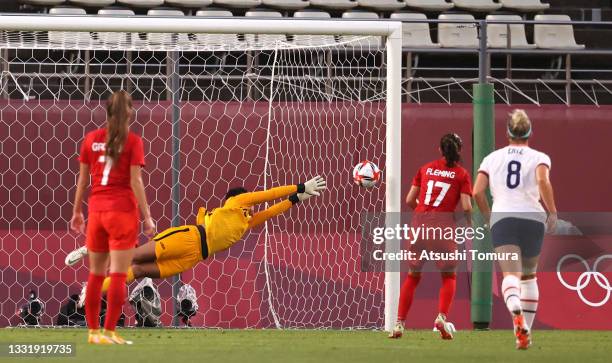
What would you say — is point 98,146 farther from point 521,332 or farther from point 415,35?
point 415,35

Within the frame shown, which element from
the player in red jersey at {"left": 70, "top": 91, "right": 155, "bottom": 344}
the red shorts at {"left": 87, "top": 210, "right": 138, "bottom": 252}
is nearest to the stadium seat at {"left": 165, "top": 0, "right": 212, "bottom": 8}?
the player in red jersey at {"left": 70, "top": 91, "right": 155, "bottom": 344}

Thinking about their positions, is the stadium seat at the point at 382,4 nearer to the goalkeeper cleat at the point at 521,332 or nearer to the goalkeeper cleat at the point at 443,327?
the goalkeeper cleat at the point at 443,327

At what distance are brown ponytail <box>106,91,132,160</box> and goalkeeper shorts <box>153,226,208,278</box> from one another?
287cm

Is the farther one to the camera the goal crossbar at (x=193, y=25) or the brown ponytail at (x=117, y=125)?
the goal crossbar at (x=193, y=25)

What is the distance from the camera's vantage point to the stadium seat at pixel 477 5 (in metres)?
16.8

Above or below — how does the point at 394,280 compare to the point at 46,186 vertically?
below

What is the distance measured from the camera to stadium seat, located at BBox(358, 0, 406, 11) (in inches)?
638

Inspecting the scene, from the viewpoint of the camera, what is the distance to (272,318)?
458 inches

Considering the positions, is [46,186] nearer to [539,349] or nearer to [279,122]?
[279,122]

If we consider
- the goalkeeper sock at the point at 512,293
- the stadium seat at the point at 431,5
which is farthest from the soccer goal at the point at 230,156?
the stadium seat at the point at 431,5

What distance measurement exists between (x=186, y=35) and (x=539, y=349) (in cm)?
434

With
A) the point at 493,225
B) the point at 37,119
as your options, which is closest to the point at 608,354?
the point at 493,225

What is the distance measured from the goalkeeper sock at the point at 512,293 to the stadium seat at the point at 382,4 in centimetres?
838

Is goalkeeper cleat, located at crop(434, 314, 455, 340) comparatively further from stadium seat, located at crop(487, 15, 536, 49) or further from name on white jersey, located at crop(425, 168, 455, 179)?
stadium seat, located at crop(487, 15, 536, 49)
